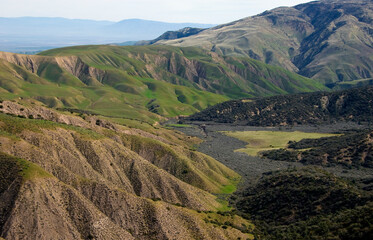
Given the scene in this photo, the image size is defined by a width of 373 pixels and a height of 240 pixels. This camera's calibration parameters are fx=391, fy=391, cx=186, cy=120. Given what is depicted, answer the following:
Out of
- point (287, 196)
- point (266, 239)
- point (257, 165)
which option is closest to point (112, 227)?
point (266, 239)

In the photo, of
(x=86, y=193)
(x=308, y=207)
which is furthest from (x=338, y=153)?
(x=86, y=193)

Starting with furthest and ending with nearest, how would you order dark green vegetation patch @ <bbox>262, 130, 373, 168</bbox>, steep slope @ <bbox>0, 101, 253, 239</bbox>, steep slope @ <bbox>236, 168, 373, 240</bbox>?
dark green vegetation patch @ <bbox>262, 130, 373, 168</bbox> < steep slope @ <bbox>236, 168, 373, 240</bbox> < steep slope @ <bbox>0, 101, 253, 239</bbox>

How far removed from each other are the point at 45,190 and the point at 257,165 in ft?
367

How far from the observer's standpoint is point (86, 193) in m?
86.6

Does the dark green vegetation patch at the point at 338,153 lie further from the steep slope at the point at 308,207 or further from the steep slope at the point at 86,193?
the steep slope at the point at 86,193

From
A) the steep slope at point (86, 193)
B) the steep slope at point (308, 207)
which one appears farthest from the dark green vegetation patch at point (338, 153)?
the steep slope at point (86, 193)

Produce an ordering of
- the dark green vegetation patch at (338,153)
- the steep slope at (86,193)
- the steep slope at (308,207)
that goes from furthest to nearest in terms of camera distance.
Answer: the dark green vegetation patch at (338,153) → the steep slope at (308,207) → the steep slope at (86,193)

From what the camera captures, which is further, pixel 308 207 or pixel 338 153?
pixel 338 153

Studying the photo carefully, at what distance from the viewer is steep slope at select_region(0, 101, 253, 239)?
74500 millimetres

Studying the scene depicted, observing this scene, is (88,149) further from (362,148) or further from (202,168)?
(362,148)

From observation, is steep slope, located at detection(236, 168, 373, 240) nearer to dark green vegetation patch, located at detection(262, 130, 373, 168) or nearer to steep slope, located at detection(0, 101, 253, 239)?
steep slope, located at detection(0, 101, 253, 239)

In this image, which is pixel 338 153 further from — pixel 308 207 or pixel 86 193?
pixel 86 193

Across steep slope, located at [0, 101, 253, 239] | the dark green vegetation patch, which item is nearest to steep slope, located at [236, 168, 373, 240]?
steep slope, located at [0, 101, 253, 239]

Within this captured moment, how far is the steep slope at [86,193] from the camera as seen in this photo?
74.5 meters
